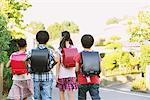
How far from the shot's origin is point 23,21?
17172 millimetres

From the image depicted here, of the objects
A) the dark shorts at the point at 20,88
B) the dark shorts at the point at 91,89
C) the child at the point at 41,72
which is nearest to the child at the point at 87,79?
the dark shorts at the point at 91,89

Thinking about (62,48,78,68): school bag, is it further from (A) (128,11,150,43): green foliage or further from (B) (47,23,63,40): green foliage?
(B) (47,23,63,40): green foliage

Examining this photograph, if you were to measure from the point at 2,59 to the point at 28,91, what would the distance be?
5.31ft

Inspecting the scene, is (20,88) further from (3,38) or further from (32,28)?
(32,28)

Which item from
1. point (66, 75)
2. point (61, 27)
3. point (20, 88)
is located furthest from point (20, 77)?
point (61, 27)

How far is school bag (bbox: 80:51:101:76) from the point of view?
656 cm

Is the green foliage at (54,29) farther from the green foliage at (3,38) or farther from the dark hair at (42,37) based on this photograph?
the dark hair at (42,37)

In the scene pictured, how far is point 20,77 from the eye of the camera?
7.65 m

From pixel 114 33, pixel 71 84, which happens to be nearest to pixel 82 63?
pixel 71 84

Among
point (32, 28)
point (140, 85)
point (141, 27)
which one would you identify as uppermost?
point (32, 28)

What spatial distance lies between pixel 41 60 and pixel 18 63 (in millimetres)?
1161

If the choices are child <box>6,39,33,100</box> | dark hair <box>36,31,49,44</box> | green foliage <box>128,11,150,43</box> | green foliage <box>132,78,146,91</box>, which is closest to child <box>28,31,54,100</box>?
dark hair <box>36,31,49,44</box>

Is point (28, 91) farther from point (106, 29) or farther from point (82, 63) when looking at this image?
point (106, 29)

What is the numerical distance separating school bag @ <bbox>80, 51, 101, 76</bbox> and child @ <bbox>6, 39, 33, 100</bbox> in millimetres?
1360
